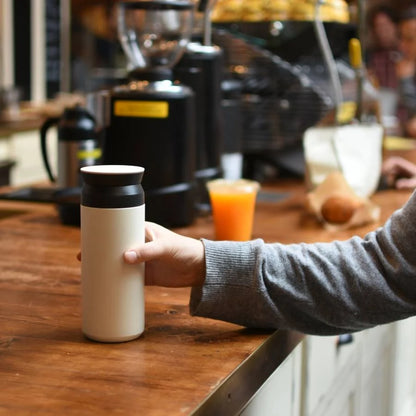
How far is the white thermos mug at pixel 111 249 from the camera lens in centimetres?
85

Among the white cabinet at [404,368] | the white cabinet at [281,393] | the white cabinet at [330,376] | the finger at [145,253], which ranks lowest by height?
the white cabinet at [404,368]

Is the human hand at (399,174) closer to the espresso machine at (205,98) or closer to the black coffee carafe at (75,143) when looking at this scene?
the espresso machine at (205,98)

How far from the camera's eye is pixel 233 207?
1395mm

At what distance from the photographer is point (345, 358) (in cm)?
152

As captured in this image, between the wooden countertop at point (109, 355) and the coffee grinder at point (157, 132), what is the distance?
0.28 meters

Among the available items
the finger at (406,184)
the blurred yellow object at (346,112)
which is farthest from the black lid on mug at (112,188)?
the finger at (406,184)

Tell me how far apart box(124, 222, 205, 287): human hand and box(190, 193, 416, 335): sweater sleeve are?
0.05 feet

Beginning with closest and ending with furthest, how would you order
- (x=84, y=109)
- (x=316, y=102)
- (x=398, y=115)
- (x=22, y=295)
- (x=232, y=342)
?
1. (x=232, y=342)
2. (x=22, y=295)
3. (x=84, y=109)
4. (x=316, y=102)
5. (x=398, y=115)

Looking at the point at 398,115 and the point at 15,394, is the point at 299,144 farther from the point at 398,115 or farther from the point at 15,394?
the point at 398,115

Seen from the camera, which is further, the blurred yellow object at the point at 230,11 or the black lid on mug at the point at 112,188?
the blurred yellow object at the point at 230,11

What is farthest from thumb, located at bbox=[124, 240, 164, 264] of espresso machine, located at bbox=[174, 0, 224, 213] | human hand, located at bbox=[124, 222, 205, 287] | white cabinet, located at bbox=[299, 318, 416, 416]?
espresso machine, located at bbox=[174, 0, 224, 213]

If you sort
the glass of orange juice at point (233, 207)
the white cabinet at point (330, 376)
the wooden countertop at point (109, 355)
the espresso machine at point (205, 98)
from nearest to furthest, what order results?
1. the wooden countertop at point (109, 355)
2. the white cabinet at point (330, 376)
3. the glass of orange juice at point (233, 207)
4. the espresso machine at point (205, 98)

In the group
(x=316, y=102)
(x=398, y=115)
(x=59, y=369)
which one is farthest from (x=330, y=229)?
→ (x=398, y=115)

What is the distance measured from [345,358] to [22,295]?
72 centimetres
